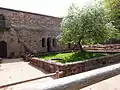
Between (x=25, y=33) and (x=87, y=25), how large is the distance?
432 inches

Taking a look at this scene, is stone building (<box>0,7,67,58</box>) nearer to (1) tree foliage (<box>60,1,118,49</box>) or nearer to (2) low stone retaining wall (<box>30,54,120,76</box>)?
(2) low stone retaining wall (<box>30,54,120,76</box>)

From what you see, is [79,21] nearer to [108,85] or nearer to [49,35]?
[108,85]

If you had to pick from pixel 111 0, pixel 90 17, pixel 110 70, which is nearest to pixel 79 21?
pixel 90 17

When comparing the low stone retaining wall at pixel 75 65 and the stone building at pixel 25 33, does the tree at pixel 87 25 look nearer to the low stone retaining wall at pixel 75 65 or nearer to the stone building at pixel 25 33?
the low stone retaining wall at pixel 75 65

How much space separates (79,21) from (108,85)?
9384 millimetres

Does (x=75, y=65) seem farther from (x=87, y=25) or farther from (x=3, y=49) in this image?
(x=3, y=49)

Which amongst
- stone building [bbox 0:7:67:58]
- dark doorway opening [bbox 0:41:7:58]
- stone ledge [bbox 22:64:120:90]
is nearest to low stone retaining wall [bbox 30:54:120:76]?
dark doorway opening [bbox 0:41:7:58]

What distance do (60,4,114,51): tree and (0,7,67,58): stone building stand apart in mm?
8906

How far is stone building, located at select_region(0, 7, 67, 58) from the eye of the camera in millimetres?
21469

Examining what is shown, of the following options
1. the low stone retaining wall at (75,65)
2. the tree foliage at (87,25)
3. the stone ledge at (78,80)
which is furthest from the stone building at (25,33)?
the stone ledge at (78,80)

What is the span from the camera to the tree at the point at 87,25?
14.2 metres

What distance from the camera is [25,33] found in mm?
23250

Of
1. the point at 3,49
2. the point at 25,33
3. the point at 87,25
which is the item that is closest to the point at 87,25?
the point at 87,25

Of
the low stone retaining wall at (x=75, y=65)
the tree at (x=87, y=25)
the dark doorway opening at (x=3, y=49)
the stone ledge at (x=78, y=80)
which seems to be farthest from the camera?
the dark doorway opening at (x=3, y=49)
